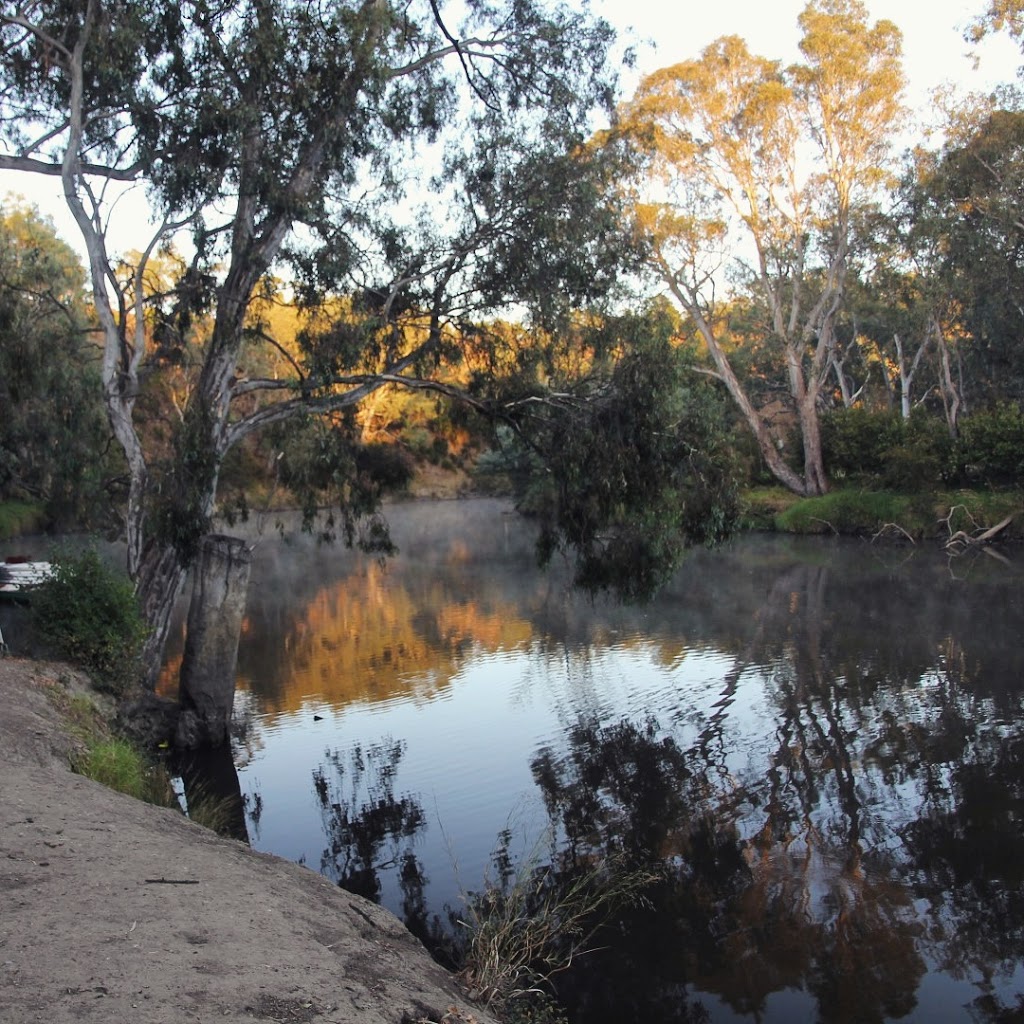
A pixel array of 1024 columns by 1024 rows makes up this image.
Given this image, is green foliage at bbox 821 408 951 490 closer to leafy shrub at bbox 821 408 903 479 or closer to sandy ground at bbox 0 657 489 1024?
Answer: leafy shrub at bbox 821 408 903 479

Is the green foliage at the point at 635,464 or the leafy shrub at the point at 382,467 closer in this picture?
the green foliage at the point at 635,464

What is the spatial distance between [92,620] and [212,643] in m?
1.14

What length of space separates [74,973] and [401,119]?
10772 millimetres

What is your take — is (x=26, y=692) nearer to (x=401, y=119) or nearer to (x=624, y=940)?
(x=624, y=940)

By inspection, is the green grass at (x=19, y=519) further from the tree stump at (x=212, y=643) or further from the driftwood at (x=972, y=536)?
the driftwood at (x=972, y=536)

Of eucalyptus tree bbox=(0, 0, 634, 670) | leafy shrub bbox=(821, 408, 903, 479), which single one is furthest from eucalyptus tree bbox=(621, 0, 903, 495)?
eucalyptus tree bbox=(0, 0, 634, 670)

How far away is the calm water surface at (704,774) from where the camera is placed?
600 centimetres

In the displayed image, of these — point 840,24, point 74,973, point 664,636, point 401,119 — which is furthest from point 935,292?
point 74,973

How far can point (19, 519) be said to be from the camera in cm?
3319

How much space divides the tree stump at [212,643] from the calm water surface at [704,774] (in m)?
0.60

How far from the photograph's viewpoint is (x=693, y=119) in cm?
2872

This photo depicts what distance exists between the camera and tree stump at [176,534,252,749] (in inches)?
423

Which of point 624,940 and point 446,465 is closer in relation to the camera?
point 624,940

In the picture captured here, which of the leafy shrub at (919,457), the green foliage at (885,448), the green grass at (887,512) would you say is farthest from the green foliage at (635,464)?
the green foliage at (885,448)
